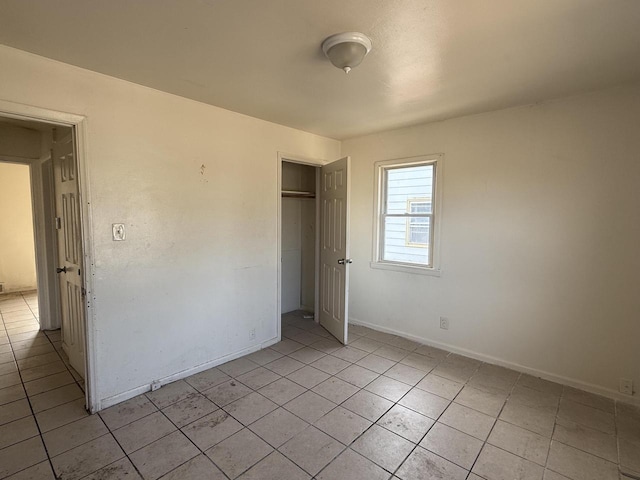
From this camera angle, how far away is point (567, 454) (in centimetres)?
196

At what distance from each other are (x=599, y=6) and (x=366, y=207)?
2.74 meters

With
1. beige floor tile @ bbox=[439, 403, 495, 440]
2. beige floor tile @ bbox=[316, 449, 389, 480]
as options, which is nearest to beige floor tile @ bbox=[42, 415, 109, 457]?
beige floor tile @ bbox=[316, 449, 389, 480]

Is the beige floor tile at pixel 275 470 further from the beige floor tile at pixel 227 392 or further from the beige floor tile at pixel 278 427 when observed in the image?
the beige floor tile at pixel 227 392

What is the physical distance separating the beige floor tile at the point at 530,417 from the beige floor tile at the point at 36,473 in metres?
2.88

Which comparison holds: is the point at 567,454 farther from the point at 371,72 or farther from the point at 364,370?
the point at 371,72

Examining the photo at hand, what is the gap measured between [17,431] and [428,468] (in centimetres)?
266

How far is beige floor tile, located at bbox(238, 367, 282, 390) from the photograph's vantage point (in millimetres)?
2738

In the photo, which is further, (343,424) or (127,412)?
(127,412)

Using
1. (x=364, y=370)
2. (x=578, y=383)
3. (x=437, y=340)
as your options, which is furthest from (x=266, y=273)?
(x=578, y=383)

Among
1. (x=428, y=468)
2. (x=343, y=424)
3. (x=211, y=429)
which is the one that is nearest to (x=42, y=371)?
(x=211, y=429)

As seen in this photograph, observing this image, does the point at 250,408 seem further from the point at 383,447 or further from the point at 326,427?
the point at 383,447

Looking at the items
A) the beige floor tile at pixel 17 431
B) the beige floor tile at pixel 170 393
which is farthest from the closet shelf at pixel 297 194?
the beige floor tile at pixel 17 431

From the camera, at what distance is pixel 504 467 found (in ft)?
6.08

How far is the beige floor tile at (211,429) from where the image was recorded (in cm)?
204
